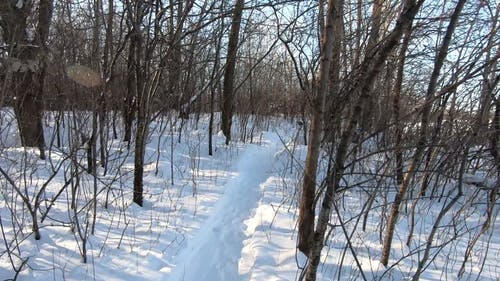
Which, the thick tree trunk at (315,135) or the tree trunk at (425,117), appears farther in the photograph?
the thick tree trunk at (315,135)

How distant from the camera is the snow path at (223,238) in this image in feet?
11.5

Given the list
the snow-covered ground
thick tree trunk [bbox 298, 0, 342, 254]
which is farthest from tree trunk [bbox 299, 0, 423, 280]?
thick tree trunk [bbox 298, 0, 342, 254]

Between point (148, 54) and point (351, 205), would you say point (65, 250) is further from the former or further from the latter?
point (351, 205)

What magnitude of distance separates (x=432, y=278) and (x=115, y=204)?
322 centimetres

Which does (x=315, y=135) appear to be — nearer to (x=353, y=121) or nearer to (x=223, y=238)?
(x=353, y=121)

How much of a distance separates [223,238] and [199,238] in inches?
16.1

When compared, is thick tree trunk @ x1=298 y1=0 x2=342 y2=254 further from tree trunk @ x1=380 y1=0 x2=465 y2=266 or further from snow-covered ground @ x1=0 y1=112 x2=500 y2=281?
tree trunk @ x1=380 y1=0 x2=465 y2=266

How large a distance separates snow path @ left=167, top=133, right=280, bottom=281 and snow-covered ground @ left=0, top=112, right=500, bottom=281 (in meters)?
0.01

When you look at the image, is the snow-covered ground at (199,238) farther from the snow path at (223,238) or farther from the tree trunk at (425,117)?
the tree trunk at (425,117)

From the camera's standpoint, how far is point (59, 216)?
149 inches

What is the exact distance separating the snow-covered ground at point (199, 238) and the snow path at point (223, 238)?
0.01m

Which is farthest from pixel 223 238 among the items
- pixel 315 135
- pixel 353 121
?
pixel 353 121

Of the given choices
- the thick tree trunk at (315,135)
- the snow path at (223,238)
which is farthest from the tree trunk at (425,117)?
the snow path at (223,238)

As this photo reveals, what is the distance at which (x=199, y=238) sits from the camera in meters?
4.03
